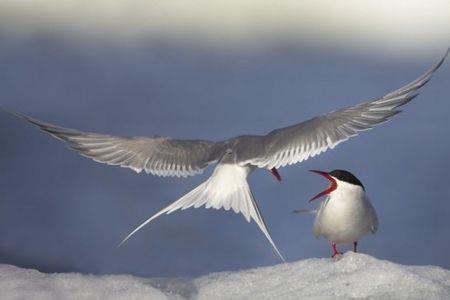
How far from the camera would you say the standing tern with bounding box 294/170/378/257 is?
3857mm

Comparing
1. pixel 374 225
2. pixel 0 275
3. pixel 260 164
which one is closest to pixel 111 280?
pixel 0 275

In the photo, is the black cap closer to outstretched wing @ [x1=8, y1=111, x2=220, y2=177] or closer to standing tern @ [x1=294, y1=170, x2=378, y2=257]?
standing tern @ [x1=294, y1=170, x2=378, y2=257]

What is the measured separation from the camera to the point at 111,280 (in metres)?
3.62

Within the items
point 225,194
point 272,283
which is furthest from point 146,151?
point 272,283

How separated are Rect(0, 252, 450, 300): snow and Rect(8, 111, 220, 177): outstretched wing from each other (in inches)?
21.8

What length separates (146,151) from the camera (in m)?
4.18

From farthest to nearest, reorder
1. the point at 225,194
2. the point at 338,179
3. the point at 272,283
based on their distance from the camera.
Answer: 1. the point at 338,179
2. the point at 225,194
3. the point at 272,283

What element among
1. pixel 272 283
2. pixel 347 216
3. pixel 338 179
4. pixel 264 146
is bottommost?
pixel 272 283

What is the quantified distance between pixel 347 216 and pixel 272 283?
1.57 ft

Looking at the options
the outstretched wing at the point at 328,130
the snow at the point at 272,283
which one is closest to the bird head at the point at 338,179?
the outstretched wing at the point at 328,130

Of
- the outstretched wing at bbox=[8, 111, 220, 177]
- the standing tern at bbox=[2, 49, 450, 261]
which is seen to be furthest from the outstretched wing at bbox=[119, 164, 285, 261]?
the outstretched wing at bbox=[8, 111, 220, 177]

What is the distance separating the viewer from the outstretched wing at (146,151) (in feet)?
13.3

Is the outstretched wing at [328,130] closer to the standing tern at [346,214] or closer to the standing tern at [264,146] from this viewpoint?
the standing tern at [264,146]

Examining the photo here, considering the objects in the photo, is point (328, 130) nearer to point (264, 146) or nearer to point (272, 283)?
point (264, 146)
